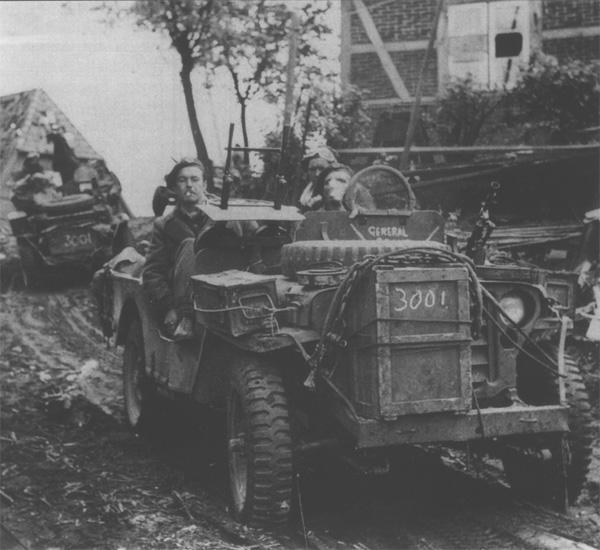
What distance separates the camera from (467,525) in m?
5.19

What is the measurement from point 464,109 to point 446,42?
1.81 m

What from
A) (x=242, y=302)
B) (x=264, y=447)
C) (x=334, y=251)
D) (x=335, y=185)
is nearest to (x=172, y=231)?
(x=335, y=185)

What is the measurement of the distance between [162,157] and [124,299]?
15.8 feet

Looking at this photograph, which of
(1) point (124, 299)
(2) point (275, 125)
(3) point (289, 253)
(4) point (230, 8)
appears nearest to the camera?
(3) point (289, 253)

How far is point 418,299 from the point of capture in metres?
4.66

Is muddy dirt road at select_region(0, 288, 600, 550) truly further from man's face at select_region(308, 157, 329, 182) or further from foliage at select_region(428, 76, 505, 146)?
foliage at select_region(428, 76, 505, 146)

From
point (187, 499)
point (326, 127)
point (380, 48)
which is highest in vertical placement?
point (380, 48)

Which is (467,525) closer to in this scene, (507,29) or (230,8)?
(230,8)

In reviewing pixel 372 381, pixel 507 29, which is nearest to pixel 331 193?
pixel 372 381

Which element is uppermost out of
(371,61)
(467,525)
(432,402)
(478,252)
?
(371,61)

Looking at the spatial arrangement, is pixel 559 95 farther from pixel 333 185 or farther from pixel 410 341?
pixel 410 341

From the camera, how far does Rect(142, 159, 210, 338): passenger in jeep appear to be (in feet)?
21.9

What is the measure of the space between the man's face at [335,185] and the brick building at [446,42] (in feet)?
17.4

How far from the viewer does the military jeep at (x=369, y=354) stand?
15.3 feet
